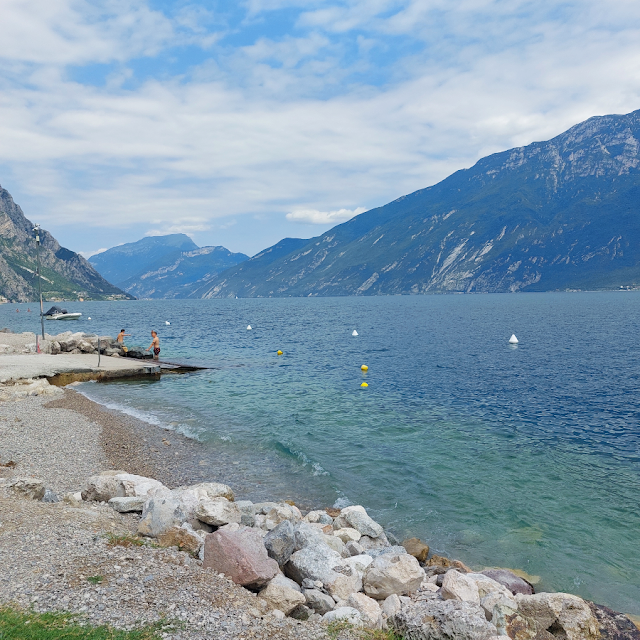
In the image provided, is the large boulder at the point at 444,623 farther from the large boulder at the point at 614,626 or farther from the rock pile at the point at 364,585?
the large boulder at the point at 614,626

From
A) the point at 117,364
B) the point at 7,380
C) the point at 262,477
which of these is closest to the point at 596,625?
the point at 262,477

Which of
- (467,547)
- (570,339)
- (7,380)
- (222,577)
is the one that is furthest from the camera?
(570,339)

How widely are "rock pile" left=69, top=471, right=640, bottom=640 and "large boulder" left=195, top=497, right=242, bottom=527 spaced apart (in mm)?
28

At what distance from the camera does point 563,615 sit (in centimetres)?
1017

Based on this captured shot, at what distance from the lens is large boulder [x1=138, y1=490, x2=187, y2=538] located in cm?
1169

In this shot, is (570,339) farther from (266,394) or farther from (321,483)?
(321,483)

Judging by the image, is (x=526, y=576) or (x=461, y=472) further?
(x=461, y=472)

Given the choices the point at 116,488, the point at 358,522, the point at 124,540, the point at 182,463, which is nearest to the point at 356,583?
the point at 358,522

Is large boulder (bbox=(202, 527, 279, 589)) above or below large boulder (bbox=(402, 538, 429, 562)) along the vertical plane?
above

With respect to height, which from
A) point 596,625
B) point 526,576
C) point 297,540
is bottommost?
point 526,576

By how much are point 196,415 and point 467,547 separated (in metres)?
20.7

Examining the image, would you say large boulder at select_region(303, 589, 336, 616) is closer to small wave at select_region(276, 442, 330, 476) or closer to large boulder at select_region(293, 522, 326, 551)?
large boulder at select_region(293, 522, 326, 551)

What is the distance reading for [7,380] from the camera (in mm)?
35344

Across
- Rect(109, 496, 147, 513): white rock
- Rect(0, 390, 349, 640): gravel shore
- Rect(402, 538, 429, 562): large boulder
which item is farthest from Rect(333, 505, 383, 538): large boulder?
Rect(109, 496, 147, 513): white rock
